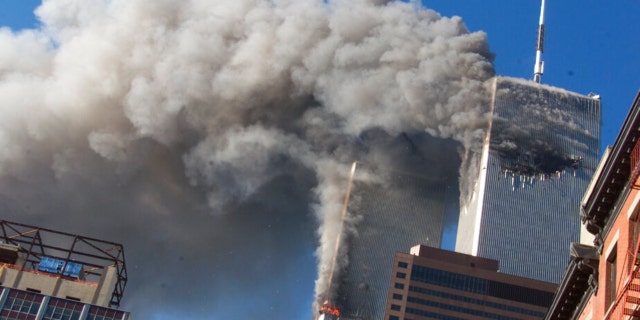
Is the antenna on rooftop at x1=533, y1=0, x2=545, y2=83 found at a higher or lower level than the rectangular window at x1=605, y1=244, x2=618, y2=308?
higher

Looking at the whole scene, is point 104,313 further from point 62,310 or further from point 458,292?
point 458,292

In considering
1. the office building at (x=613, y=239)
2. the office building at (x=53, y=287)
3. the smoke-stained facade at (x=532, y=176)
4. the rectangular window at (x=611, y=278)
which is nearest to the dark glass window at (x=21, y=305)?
the office building at (x=53, y=287)

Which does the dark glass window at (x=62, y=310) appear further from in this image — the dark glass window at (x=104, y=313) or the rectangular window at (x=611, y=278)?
the rectangular window at (x=611, y=278)

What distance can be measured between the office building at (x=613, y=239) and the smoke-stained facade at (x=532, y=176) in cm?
11980

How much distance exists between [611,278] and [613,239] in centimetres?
112

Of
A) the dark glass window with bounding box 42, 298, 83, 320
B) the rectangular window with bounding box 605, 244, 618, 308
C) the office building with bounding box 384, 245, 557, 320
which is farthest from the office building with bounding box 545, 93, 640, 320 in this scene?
the office building with bounding box 384, 245, 557, 320

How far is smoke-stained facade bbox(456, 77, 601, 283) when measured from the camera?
501ft

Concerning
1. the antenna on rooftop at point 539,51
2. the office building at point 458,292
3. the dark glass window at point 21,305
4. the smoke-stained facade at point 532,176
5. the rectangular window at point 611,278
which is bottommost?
the rectangular window at point 611,278

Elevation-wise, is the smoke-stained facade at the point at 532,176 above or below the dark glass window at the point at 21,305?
above

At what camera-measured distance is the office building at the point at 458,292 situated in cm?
13875

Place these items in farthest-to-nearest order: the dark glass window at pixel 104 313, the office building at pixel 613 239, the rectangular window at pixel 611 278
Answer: the dark glass window at pixel 104 313 < the rectangular window at pixel 611 278 < the office building at pixel 613 239

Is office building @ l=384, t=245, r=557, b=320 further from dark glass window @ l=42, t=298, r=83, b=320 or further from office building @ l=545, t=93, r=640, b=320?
office building @ l=545, t=93, r=640, b=320

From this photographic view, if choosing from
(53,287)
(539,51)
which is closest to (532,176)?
(539,51)

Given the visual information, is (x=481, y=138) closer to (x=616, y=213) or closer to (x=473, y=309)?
(x=473, y=309)
